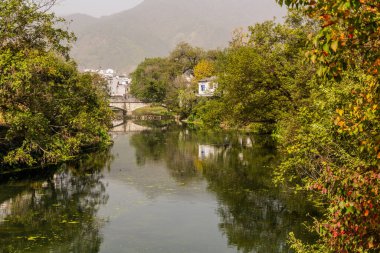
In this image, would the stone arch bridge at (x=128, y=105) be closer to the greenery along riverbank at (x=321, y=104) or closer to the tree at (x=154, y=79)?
the tree at (x=154, y=79)

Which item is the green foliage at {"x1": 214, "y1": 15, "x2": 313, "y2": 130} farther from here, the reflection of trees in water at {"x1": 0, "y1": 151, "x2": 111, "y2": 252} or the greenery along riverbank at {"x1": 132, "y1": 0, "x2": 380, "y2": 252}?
the reflection of trees in water at {"x1": 0, "y1": 151, "x2": 111, "y2": 252}

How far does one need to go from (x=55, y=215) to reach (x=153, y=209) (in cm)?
649

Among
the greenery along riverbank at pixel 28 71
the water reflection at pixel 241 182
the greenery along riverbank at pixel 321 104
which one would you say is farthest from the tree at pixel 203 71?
the greenery along riverbank at pixel 28 71

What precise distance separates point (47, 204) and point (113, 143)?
38.5 metres

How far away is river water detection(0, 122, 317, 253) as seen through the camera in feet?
76.4

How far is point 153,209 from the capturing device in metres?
30.0

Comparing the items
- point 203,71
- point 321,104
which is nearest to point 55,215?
point 321,104

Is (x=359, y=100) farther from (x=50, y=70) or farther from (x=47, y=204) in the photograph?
(x=50, y=70)

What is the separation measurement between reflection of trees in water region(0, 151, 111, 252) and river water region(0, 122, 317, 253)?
0.05 meters

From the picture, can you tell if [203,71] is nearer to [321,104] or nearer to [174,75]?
[174,75]

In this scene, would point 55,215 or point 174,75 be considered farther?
point 174,75

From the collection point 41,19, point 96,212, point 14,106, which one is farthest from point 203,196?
point 41,19

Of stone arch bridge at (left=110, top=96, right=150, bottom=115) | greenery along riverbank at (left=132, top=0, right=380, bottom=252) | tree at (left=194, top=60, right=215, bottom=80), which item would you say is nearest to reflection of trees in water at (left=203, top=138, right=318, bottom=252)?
greenery along riverbank at (left=132, top=0, right=380, bottom=252)

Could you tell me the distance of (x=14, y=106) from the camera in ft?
108
